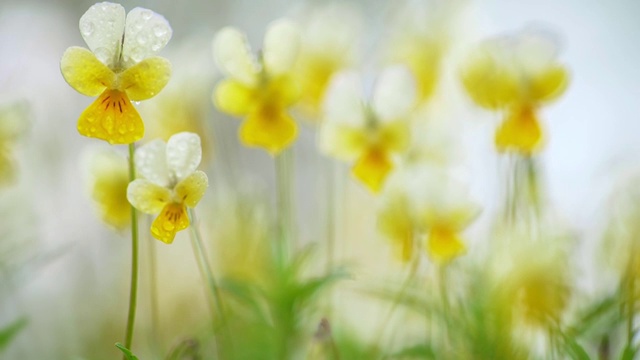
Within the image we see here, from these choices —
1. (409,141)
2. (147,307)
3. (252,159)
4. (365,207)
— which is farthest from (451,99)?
(252,159)

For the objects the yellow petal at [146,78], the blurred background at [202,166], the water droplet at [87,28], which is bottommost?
the blurred background at [202,166]

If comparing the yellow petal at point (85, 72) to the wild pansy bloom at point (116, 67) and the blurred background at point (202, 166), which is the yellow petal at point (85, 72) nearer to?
the wild pansy bloom at point (116, 67)

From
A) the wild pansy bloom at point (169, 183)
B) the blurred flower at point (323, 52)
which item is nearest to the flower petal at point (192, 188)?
the wild pansy bloom at point (169, 183)

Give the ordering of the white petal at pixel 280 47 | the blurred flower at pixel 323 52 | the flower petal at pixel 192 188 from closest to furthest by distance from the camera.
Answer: the flower petal at pixel 192 188
the white petal at pixel 280 47
the blurred flower at pixel 323 52

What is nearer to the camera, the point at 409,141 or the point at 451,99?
the point at 409,141

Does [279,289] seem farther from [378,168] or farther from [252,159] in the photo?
[252,159]

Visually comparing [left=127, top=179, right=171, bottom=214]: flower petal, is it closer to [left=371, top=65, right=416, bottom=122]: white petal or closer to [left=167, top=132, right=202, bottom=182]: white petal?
[left=167, top=132, right=202, bottom=182]: white petal

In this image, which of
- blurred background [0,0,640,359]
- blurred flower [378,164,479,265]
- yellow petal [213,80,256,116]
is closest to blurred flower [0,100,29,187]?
blurred background [0,0,640,359]
